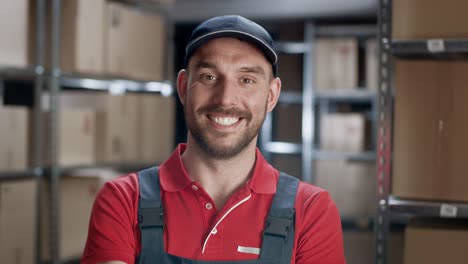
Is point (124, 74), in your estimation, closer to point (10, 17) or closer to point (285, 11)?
point (10, 17)

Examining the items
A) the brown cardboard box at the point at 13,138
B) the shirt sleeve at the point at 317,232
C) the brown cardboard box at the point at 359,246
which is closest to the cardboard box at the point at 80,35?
the brown cardboard box at the point at 13,138

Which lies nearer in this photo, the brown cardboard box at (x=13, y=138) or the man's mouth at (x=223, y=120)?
the man's mouth at (x=223, y=120)

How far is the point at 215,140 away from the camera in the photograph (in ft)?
5.30

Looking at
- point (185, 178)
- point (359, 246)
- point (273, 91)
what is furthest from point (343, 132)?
point (185, 178)

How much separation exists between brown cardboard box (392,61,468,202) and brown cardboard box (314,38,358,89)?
13.0ft

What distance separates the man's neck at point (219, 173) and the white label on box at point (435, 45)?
2.52 ft

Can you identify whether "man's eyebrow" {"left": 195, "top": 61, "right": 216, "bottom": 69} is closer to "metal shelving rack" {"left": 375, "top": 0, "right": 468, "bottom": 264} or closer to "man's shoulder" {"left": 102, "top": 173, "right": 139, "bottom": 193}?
"man's shoulder" {"left": 102, "top": 173, "right": 139, "bottom": 193}

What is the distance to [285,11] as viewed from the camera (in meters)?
6.84

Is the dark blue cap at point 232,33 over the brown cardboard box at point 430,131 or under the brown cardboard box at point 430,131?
over

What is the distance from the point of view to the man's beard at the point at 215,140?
Answer: 1603mm

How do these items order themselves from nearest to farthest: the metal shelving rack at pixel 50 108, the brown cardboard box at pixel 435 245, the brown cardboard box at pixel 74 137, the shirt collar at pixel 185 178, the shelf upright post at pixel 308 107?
the shirt collar at pixel 185 178 < the brown cardboard box at pixel 435 245 < the metal shelving rack at pixel 50 108 < the brown cardboard box at pixel 74 137 < the shelf upright post at pixel 308 107

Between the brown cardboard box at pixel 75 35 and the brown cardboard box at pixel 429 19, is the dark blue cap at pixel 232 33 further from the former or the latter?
the brown cardboard box at pixel 75 35

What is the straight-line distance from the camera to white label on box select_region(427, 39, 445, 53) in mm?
2113

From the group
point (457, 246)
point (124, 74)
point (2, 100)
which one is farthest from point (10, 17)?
point (457, 246)
